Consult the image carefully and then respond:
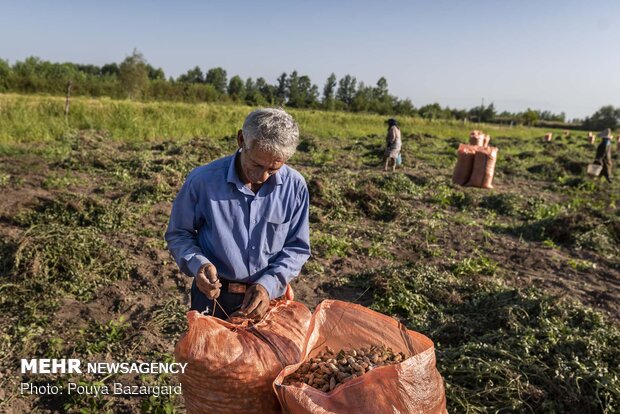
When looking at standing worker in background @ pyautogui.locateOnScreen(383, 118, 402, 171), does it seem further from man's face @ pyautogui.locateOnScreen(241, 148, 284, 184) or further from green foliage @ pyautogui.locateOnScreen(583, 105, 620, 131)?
green foliage @ pyautogui.locateOnScreen(583, 105, 620, 131)

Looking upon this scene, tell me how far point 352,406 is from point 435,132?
1128 inches

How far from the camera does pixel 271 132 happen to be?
5.24ft

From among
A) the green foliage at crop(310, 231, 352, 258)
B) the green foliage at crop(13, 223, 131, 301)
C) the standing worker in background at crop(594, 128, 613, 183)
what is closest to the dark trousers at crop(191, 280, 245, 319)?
the green foliage at crop(13, 223, 131, 301)

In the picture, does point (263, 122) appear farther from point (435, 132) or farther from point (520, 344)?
point (435, 132)

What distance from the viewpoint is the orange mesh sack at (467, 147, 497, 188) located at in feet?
32.7

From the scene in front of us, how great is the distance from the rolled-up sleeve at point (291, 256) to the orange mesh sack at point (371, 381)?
0.21 m

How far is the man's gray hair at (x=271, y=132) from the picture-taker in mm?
1603

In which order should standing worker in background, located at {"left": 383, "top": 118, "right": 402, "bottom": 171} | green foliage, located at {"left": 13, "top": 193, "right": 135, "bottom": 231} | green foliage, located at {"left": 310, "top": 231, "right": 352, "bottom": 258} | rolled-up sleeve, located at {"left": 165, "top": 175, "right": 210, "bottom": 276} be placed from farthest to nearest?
standing worker in background, located at {"left": 383, "top": 118, "right": 402, "bottom": 171} < green foliage, located at {"left": 310, "top": 231, "right": 352, "bottom": 258} < green foliage, located at {"left": 13, "top": 193, "right": 135, "bottom": 231} < rolled-up sleeve, located at {"left": 165, "top": 175, "right": 210, "bottom": 276}

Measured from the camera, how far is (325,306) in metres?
1.76

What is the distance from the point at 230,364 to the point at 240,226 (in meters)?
0.53

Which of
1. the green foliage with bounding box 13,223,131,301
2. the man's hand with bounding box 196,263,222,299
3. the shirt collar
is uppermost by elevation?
the shirt collar

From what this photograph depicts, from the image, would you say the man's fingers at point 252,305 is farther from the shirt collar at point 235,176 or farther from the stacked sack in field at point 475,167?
the stacked sack in field at point 475,167

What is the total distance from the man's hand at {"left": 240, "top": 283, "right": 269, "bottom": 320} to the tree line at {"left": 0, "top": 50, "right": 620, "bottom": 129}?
4.56 m

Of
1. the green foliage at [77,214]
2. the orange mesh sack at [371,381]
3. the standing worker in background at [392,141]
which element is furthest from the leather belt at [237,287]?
the standing worker in background at [392,141]
